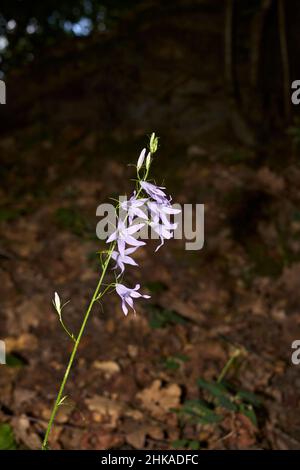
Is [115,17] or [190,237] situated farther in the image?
[115,17]

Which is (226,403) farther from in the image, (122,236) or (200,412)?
(122,236)

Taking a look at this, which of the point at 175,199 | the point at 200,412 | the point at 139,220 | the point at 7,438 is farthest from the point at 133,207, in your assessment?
the point at 175,199

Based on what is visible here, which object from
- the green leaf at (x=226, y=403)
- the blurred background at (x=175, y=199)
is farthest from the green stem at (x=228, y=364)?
the green leaf at (x=226, y=403)

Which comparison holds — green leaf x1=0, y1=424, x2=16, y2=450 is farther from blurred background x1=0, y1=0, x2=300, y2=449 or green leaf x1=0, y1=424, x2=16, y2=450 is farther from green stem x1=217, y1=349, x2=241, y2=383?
green stem x1=217, y1=349, x2=241, y2=383

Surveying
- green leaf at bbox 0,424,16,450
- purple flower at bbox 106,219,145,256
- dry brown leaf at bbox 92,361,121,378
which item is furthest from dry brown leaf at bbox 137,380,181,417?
purple flower at bbox 106,219,145,256

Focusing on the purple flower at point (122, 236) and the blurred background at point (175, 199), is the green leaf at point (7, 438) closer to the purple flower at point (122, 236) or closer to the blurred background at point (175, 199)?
the blurred background at point (175, 199)
